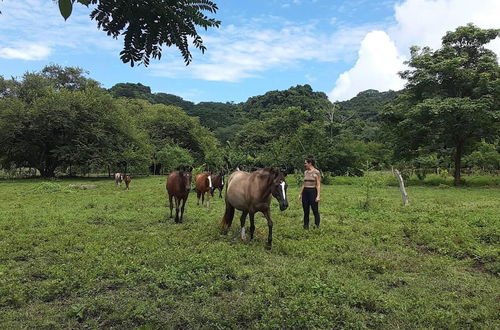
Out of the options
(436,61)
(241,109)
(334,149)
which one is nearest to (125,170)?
(334,149)

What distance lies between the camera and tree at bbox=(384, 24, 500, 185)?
68.6ft

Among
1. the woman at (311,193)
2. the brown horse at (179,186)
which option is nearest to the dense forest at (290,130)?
the woman at (311,193)

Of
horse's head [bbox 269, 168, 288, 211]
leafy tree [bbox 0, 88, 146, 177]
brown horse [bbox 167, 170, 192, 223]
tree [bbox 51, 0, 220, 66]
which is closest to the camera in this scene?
tree [bbox 51, 0, 220, 66]

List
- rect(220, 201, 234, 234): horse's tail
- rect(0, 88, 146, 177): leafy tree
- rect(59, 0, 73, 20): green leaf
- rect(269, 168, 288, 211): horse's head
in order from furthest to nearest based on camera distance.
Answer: rect(0, 88, 146, 177): leafy tree, rect(220, 201, 234, 234): horse's tail, rect(269, 168, 288, 211): horse's head, rect(59, 0, 73, 20): green leaf

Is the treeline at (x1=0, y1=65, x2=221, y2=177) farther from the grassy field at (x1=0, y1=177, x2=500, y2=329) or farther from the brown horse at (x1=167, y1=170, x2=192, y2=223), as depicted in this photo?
the grassy field at (x1=0, y1=177, x2=500, y2=329)

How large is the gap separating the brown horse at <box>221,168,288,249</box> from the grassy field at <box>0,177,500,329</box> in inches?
23.7

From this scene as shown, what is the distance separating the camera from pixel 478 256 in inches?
254

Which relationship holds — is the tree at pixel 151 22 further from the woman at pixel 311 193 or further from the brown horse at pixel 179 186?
the brown horse at pixel 179 186

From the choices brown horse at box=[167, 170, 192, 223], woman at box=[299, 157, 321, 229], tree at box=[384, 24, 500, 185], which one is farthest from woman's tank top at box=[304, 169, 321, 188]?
tree at box=[384, 24, 500, 185]

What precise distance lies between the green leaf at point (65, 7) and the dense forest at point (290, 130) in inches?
616

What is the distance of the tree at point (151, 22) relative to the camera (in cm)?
240

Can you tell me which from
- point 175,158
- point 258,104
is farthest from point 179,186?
point 258,104

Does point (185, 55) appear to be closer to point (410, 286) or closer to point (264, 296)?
point (264, 296)

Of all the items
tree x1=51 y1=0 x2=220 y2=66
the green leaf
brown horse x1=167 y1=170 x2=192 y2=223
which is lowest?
brown horse x1=167 y1=170 x2=192 y2=223
